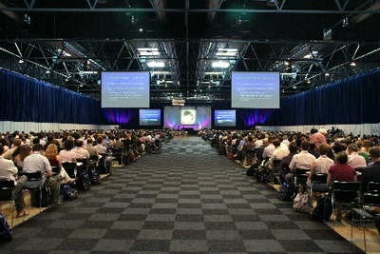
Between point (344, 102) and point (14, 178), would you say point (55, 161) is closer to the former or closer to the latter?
point (14, 178)

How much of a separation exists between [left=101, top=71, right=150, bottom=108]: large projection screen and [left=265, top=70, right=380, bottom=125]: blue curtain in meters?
11.3

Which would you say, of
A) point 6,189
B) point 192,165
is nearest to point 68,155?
point 6,189

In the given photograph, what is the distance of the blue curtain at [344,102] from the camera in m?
22.7

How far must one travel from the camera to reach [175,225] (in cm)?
727

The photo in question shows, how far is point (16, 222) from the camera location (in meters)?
7.35

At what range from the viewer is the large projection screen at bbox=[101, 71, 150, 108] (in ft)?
62.8

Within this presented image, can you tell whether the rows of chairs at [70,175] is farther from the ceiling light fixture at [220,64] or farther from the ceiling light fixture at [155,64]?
the ceiling light fixture at [220,64]

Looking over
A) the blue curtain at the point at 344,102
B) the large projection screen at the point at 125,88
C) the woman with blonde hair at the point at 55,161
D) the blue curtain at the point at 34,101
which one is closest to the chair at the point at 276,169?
the woman with blonde hair at the point at 55,161

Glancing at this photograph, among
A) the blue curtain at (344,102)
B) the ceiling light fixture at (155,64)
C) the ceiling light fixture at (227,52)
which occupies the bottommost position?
the blue curtain at (344,102)

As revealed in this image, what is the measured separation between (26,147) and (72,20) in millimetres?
7044

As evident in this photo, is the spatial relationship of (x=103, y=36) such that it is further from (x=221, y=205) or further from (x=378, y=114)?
(x=378, y=114)

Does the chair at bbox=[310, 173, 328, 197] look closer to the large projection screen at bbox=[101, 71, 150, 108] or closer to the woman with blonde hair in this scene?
the woman with blonde hair

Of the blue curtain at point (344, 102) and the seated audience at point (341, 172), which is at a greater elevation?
the blue curtain at point (344, 102)

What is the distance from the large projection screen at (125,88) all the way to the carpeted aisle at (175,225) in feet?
25.6
